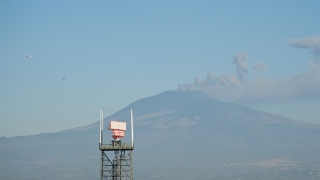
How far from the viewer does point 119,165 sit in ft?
322

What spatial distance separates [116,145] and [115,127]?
91.3 inches

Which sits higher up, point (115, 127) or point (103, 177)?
point (115, 127)

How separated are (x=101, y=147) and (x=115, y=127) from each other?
3.44 metres

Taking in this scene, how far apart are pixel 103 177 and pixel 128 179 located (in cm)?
342

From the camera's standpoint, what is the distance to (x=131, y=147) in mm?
97062

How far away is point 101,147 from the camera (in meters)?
96.8

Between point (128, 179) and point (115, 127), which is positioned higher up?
point (115, 127)

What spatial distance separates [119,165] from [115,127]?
4807mm

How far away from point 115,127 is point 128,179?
6.74 metres

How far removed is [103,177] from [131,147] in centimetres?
587

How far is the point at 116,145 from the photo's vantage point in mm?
98062

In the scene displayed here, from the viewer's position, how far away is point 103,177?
9938 centimetres

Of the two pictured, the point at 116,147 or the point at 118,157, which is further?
the point at 118,157

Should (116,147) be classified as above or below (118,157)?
above
